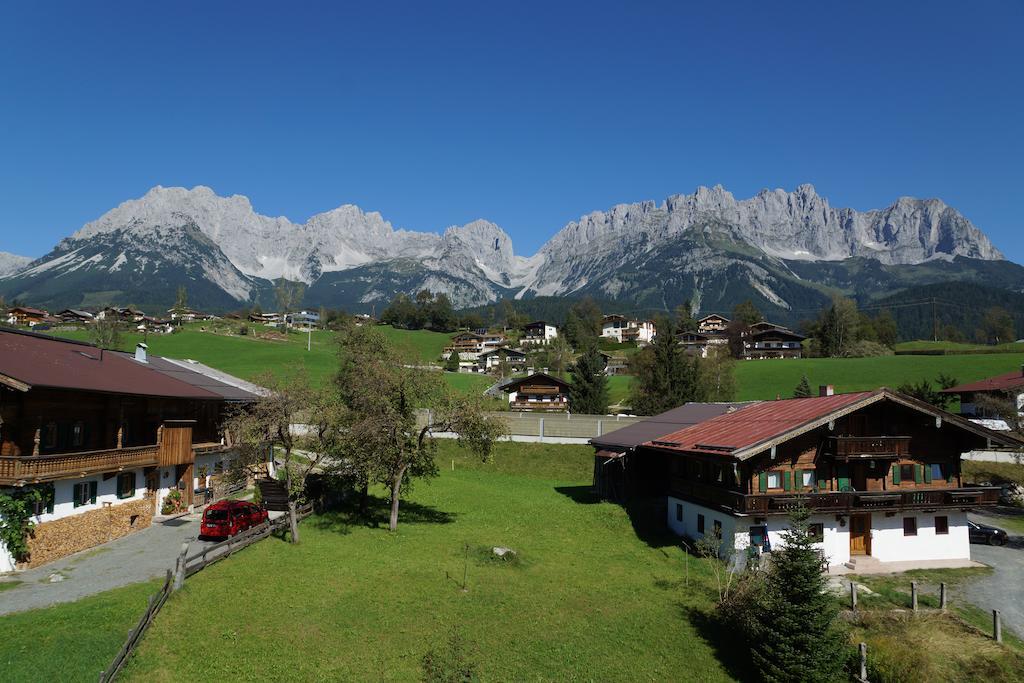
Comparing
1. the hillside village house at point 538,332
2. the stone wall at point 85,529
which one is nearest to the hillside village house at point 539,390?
the stone wall at point 85,529

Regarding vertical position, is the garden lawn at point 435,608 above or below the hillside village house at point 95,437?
below

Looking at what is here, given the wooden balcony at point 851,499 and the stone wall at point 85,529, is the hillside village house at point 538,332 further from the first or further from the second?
the stone wall at point 85,529

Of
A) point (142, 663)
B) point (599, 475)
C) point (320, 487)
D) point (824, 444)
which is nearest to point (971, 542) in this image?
point (824, 444)

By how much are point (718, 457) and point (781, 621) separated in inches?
425

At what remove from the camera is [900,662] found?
17.7 metres

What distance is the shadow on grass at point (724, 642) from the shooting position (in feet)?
61.8

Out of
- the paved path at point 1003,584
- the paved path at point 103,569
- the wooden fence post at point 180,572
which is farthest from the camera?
the paved path at point 1003,584

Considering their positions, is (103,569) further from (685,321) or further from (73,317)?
(685,321)

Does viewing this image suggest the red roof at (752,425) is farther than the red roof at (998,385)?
No

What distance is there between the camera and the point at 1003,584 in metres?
27.3

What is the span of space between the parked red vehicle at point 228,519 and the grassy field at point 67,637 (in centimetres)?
751

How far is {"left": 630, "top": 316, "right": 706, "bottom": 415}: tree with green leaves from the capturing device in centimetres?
7381

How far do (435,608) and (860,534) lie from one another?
2212 cm

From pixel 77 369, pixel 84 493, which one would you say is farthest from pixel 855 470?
pixel 77 369
